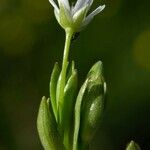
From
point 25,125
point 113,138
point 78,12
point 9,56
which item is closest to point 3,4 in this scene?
point 9,56

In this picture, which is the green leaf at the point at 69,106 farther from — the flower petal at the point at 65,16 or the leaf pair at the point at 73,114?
the flower petal at the point at 65,16

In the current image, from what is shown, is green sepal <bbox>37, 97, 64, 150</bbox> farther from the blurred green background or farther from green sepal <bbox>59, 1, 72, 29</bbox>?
the blurred green background

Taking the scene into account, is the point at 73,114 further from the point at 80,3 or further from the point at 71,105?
the point at 80,3

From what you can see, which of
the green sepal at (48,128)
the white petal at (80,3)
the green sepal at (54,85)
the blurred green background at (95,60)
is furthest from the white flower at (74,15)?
the blurred green background at (95,60)

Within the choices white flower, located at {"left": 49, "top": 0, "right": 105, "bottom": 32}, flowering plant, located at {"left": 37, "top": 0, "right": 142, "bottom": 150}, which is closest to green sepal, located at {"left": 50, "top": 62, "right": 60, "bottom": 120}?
flowering plant, located at {"left": 37, "top": 0, "right": 142, "bottom": 150}

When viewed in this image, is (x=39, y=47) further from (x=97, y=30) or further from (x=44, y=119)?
(x=44, y=119)

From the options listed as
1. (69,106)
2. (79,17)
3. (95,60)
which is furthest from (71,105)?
(95,60)
